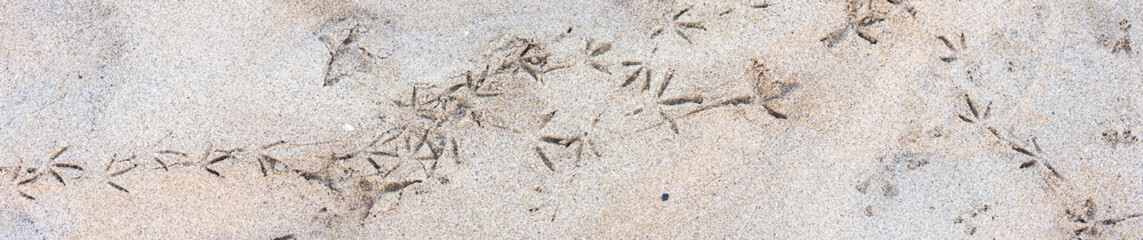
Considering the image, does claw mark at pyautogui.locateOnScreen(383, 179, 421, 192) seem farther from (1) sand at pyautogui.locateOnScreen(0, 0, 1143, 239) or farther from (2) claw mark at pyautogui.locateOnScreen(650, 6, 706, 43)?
(2) claw mark at pyautogui.locateOnScreen(650, 6, 706, 43)

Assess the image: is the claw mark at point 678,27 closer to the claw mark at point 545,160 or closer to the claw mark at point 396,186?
the claw mark at point 545,160

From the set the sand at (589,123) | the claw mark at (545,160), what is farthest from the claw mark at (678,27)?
the claw mark at (545,160)

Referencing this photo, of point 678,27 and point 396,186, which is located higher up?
point 678,27

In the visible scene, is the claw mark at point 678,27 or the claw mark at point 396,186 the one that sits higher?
the claw mark at point 678,27

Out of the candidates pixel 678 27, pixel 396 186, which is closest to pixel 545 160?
pixel 396 186

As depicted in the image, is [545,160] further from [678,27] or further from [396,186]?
[678,27]

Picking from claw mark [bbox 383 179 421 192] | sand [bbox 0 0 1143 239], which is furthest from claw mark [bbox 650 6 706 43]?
claw mark [bbox 383 179 421 192]

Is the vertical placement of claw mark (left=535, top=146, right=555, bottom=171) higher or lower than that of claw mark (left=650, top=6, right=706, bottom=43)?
lower

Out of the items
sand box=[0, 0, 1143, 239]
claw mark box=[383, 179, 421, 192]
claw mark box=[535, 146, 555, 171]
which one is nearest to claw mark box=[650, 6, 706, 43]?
sand box=[0, 0, 1143, 239]

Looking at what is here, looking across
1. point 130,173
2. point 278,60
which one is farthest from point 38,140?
point 278,60

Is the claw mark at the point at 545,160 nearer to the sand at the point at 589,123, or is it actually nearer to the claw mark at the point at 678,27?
the sand at the point at 589,123
